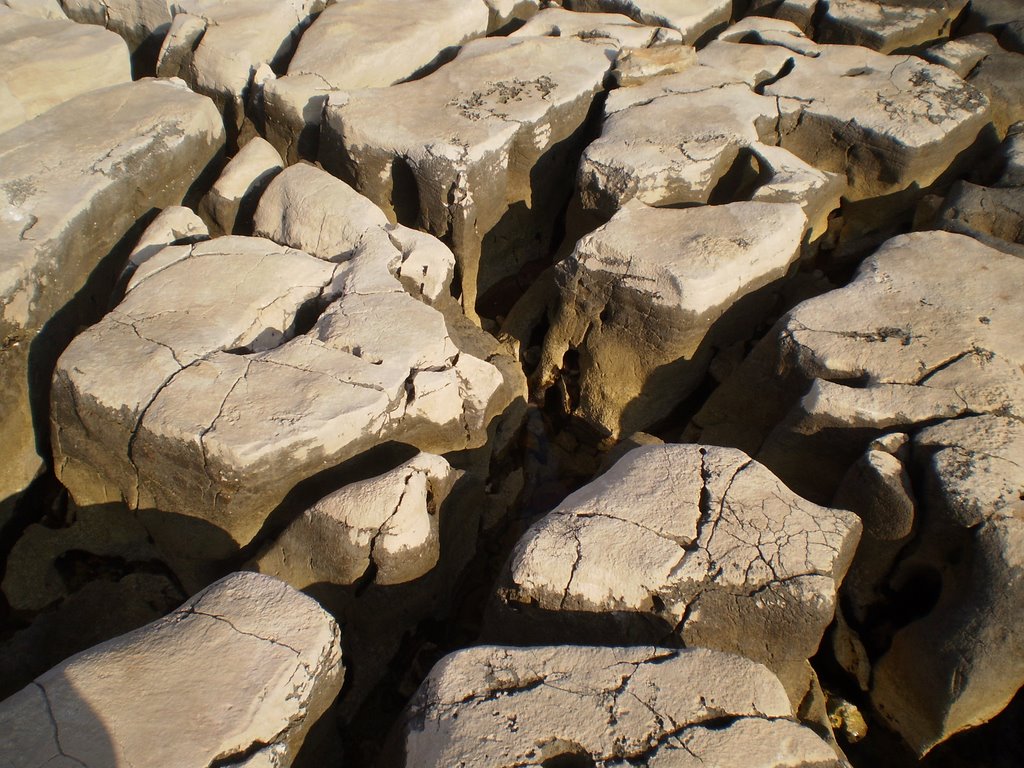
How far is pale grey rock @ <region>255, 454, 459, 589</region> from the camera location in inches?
108

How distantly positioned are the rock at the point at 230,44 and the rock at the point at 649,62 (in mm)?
2039

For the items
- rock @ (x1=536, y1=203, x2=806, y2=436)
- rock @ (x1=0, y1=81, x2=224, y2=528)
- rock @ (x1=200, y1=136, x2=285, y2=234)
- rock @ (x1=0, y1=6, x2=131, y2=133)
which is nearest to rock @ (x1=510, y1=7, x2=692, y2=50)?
rock @ (x1=536, y1=203, x2=806, y2=436)

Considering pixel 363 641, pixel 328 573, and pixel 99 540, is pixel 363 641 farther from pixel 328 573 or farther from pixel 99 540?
pixel 99 540

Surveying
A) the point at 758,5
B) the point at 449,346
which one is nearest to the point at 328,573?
the point at 449,346

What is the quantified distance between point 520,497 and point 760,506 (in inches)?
53.9

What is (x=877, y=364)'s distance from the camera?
323 cm

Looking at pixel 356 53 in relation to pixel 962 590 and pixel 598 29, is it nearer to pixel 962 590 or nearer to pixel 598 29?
pixel 598 29

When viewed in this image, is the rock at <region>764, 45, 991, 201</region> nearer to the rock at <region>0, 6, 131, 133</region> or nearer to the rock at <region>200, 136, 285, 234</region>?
the rock at <region>200, 136, 285, 234</region>

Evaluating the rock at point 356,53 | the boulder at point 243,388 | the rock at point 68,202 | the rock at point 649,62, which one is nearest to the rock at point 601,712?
the boulder at point 243,388

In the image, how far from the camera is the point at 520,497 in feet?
12.5

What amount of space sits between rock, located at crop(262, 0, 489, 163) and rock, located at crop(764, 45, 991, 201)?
1.96 meters

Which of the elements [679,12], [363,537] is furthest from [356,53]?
[363,537]

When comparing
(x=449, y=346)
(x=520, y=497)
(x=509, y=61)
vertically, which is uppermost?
(x=509, y=61)

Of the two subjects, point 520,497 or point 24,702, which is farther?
point 520,497
